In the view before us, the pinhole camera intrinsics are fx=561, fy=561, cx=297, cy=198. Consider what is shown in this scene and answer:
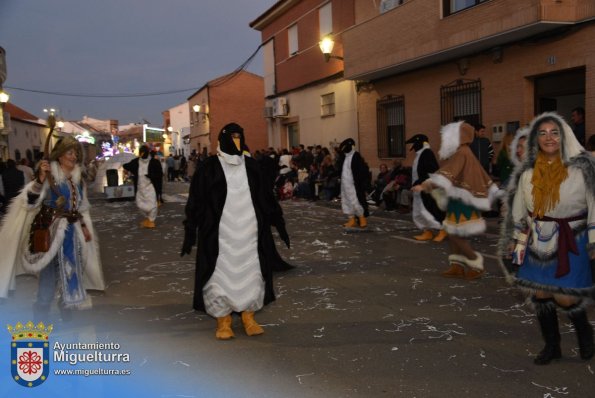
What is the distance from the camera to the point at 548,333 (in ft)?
13.9

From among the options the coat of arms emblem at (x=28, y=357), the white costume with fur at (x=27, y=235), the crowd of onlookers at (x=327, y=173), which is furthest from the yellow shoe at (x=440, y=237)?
the coat of arms emblem at (x=28, y=357)

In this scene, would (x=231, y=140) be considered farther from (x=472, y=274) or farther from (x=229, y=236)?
(x=472, y=274)

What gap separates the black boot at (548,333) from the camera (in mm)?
4199

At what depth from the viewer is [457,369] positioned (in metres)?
4.20

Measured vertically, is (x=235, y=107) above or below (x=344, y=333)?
above

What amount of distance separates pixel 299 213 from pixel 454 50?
5697 mm

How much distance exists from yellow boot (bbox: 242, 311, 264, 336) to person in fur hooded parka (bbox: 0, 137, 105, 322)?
1614mm

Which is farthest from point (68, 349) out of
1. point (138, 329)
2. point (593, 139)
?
point (593, 139)

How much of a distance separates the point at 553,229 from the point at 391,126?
14.4 metres

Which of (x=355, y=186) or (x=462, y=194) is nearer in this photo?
(x=462, y=194)

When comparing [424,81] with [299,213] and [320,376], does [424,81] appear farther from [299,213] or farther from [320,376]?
[320,376]

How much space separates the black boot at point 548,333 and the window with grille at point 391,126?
13.5 m

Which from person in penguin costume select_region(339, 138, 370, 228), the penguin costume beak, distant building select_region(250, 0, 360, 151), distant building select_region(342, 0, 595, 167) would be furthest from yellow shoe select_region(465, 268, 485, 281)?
distant building select_region(250, 0, 360, 151)

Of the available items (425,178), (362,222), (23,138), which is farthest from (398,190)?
(23,138)
